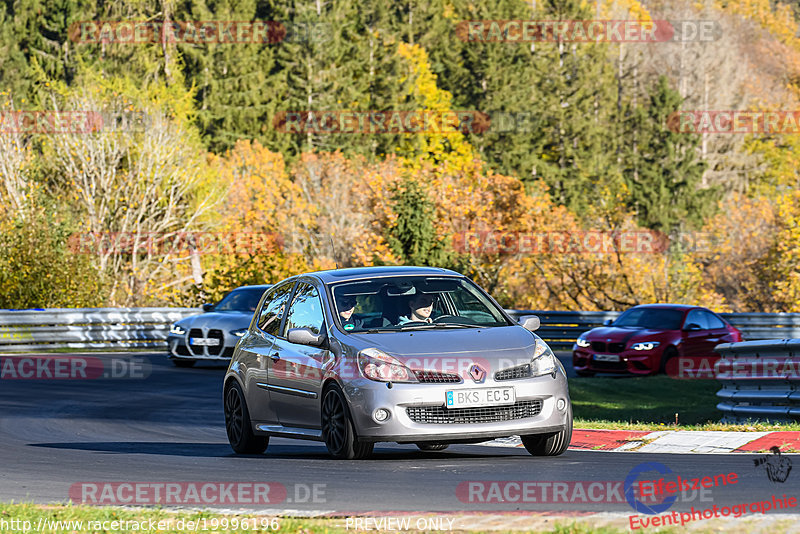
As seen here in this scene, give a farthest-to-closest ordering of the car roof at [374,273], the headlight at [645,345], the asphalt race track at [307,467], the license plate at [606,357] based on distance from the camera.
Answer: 1. the license plate at [606,357]
2. the headlight at [645,345]
3. the car roof at [374,273]
4. the asphalt race track at [307,467]

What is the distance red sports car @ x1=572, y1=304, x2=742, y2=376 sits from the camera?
956 inches

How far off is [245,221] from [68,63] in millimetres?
12556

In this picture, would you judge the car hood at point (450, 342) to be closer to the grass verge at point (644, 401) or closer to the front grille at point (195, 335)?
the grass verge at point (644, 401)

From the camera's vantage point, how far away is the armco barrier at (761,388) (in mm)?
14859

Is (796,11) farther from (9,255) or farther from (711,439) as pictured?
(711,439)

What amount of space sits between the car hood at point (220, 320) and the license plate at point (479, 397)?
14.4 metres

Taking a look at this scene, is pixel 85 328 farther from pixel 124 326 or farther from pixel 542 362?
pixel 542 362

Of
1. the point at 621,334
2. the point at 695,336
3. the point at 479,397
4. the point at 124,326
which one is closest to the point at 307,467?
the point at 479,397

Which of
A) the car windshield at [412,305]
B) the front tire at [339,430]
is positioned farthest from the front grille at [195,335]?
the front tire at [339,430]

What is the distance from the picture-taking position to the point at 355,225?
6688 centimetres

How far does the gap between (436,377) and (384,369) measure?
40cm

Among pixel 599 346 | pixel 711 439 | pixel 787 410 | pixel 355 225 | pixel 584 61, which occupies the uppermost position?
pixel 711 439

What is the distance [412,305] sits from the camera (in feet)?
36.1

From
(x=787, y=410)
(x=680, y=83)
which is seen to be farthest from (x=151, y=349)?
(x=680, y=83)
